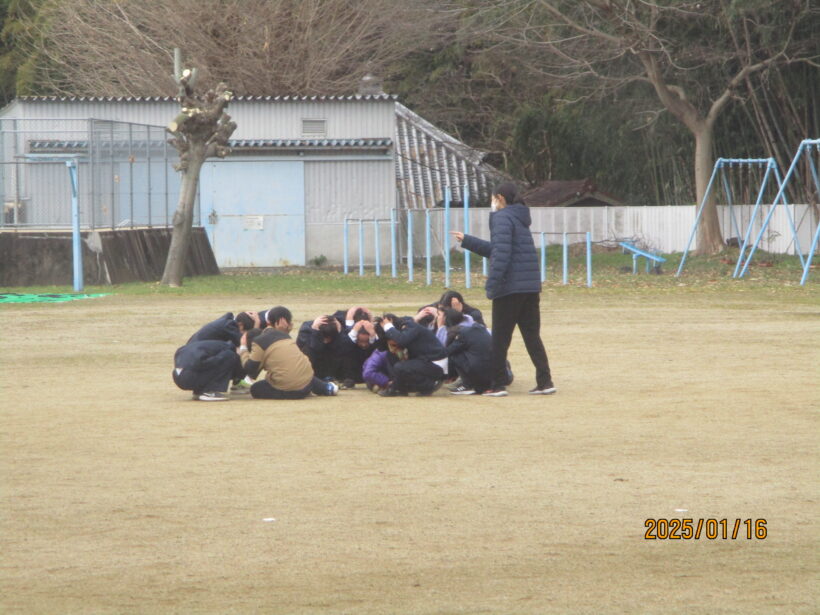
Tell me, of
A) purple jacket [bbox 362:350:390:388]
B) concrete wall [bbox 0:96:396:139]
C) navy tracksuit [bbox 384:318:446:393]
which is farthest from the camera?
concrete wall [bbox 0:96:396:139]

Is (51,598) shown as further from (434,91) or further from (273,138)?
(434,91)

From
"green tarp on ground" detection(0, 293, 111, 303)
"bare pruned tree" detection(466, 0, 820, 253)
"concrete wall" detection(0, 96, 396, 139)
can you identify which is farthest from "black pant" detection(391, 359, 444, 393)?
"concrete wall" detection(0, 96, 396, 139)

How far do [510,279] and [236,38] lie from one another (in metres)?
33.2

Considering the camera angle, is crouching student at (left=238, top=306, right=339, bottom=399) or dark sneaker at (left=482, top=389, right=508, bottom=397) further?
dark sneaker at (left=482, top=389, right=508, bottom=397)

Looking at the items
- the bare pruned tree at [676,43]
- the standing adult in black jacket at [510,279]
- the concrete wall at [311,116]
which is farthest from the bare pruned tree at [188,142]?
the standing adult in black jacket at [510,279]

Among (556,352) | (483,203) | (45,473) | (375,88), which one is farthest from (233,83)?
(45,473)

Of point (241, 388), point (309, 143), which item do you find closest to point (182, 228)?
point (309, 143)

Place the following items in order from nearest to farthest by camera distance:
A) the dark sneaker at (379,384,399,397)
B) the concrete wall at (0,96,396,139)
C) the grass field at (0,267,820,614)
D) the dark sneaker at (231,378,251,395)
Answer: the grass field at (0,267,820,614)
the dark sneaker at (379,384,399,397)
the dark sneaker at (231,378,251,395)
the concrete wall at (0,96,396,139)

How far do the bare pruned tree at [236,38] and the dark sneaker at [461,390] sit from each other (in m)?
32.2

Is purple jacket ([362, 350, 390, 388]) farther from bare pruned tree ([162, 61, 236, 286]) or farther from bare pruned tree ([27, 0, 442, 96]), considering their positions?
bare pruned tree ([27, 0, 442, 96])

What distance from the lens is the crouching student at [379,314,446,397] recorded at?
37.8ft

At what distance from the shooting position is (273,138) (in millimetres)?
35812

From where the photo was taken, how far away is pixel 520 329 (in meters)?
11.6
